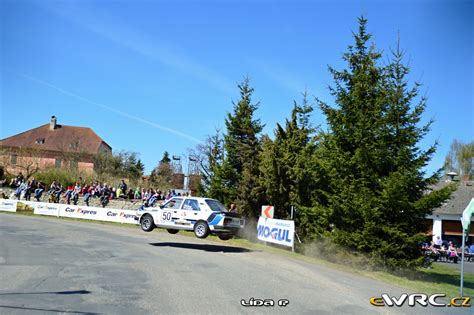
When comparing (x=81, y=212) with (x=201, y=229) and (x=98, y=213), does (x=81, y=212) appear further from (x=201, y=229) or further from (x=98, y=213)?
(x=201, y=229)

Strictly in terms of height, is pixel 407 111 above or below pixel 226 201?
above

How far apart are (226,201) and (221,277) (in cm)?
1710

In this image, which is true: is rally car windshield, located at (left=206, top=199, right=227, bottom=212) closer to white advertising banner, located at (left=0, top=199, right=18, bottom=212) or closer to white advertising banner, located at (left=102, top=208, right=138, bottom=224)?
white advertising banner, located at (left=102, top=208, right=138, bottom=224)

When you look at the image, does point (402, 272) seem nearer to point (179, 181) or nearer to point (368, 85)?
point (368, 85)

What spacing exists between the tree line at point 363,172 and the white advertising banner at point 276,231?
43.4 inches

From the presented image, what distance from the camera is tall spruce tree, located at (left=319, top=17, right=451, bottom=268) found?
1803 centimetres

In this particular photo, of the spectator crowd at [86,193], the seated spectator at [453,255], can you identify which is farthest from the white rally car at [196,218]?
the seated spectator at [453,255]

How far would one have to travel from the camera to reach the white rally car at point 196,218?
62.0ft

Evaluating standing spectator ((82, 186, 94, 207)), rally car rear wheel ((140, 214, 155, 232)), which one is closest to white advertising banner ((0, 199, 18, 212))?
standing spectator ((82, 186, 94, 207))

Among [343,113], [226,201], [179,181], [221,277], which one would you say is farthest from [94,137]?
[221,277]

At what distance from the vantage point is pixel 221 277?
11.5 m

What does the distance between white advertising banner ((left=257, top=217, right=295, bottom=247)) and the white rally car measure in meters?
2.79

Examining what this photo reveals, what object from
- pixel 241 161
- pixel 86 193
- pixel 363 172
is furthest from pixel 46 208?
pixel 363 172

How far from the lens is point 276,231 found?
887 inches
